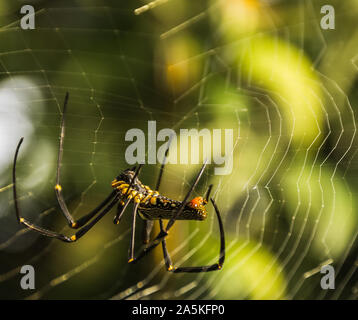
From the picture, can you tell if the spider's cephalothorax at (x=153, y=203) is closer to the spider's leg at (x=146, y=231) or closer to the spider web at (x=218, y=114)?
the spider's leg at (x=146, y=231)

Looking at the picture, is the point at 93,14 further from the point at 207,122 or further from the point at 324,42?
the point at 324,42

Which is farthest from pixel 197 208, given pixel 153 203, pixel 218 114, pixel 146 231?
pixel 218 114

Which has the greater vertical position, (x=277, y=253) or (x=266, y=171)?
(x=266, y=171)

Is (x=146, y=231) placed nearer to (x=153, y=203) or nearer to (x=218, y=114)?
(x=153, y=203)

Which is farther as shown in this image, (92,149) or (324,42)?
(92,149)

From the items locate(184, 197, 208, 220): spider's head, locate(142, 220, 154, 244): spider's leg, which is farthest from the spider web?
locate(184, 197, 208, 220): spider's head

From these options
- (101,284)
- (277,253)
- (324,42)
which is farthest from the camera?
(101,284)

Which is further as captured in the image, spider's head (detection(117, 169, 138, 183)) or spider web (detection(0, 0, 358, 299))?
spider web (detection(0, 0, 358, 299))

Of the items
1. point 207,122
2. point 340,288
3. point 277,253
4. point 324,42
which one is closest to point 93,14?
point 207,122

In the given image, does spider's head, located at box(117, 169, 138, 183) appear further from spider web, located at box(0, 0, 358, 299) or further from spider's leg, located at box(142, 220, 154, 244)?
spider web, located at box(0, 0, 358, 299)
